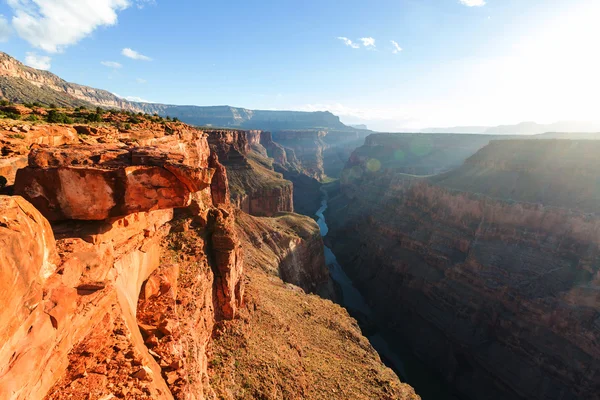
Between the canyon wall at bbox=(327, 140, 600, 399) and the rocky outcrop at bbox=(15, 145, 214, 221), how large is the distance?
47692mm

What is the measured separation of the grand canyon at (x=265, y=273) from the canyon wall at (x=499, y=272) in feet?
0.83

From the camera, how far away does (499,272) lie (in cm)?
4678

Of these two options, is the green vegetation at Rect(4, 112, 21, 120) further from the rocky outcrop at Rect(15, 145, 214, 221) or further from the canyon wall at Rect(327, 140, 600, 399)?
the canyon wall at Rect(327, 140, 600, 399)

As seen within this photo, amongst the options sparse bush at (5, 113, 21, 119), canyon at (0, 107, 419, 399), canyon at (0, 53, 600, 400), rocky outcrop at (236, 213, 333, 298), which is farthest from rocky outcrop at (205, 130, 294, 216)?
sparse bush at (5, 113, 21, 119)

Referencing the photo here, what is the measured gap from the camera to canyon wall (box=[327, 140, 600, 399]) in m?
38.3

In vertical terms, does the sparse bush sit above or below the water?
above

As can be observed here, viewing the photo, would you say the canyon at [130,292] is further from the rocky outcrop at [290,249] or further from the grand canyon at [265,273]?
the rocky outcrop at [290,249]

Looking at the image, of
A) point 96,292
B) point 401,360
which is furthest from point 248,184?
point 96,292

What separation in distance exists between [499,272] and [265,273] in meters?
36.4

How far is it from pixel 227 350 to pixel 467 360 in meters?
40.9

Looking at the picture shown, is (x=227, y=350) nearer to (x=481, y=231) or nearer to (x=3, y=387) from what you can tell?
(x=3, y=387)

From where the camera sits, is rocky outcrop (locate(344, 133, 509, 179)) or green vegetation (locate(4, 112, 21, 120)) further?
rocky outcrop (locate(344, 133, 509, 179))

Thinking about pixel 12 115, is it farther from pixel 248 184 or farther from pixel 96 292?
pixel 248 184

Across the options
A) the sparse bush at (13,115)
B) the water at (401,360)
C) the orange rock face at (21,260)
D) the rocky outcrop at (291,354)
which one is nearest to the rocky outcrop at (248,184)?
the water at (401,360)
